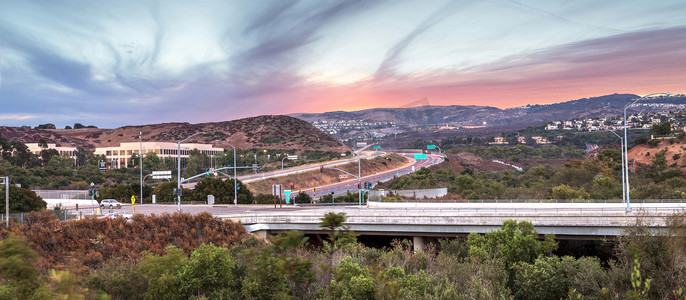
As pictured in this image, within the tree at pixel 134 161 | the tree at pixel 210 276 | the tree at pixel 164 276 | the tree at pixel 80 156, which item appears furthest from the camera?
the tree at pixel 80 156

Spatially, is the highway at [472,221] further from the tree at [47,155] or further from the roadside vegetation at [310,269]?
the tree at [47,155]

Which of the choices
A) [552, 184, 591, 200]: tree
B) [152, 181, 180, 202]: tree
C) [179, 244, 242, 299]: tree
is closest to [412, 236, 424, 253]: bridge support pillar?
[179, 244, 242, 299]: tree

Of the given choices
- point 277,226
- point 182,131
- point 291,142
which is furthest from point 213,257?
point 182,131

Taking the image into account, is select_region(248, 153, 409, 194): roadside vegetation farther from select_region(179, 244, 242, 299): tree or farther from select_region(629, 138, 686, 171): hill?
select_region(179, 244, 242, 299): tree

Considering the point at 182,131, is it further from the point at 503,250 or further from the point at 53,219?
the point at 503,250

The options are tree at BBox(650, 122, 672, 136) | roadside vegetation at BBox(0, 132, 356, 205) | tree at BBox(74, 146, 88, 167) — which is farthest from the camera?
tree at BBox(74, 146, 88, 167)

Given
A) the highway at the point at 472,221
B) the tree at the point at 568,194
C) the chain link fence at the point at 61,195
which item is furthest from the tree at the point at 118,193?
the tree at the point at 568,194
